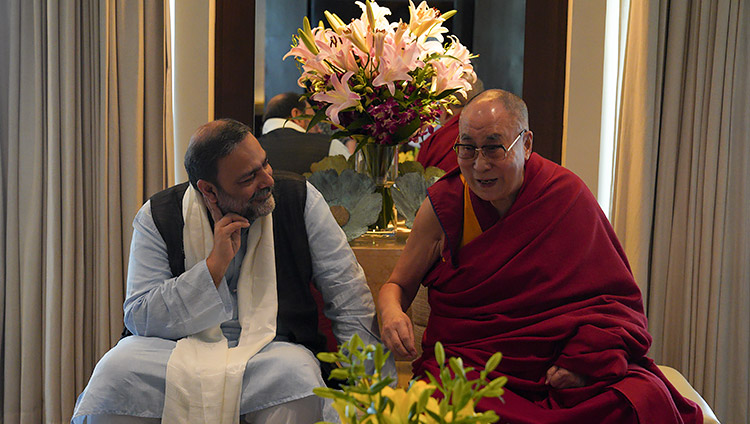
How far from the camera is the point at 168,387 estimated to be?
1.88 m

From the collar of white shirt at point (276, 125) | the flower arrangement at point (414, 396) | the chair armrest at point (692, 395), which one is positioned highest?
the collar of white shirt at point (276, 125)

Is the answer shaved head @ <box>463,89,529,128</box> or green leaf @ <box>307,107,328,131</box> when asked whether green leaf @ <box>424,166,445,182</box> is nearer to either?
green leaf @ <box>307,107,328,131</box>

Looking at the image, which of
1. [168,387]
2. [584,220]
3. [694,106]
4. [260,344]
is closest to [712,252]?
[694,106]

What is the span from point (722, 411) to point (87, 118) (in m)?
2.78

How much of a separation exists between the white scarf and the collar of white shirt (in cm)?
Answer: 104

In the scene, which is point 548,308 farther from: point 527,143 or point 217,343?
point 217,343

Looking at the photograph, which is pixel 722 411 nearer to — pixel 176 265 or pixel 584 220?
pixel 584 220

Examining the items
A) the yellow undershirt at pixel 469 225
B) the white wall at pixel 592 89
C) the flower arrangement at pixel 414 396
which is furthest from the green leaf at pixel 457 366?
the white wall at pixel 592 89

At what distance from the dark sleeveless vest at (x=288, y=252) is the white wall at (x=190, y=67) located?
3.29 feet

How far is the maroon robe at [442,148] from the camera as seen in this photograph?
2.87 meters

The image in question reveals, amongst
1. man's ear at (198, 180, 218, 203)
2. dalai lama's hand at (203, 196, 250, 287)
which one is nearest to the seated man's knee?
dalai lama's hand at (203, 196, 250, 287)

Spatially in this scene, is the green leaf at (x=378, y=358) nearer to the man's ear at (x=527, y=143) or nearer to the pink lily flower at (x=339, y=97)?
the man's ear at (x=527, y=143)

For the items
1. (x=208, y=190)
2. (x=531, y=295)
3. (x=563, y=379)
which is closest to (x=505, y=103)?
(x=531, y=295)

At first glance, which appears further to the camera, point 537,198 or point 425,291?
point 425,291
